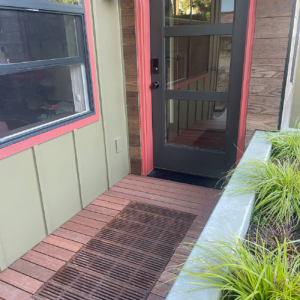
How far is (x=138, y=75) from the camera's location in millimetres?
3016

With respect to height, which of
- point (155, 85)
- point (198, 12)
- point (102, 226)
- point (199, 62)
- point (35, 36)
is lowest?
point (102, 226)

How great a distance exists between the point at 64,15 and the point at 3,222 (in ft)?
5.26

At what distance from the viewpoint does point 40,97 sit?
2129mm

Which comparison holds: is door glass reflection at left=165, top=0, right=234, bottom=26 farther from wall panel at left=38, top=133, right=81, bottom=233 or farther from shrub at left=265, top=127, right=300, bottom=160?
wall panel at left=38, top=133, right=81, bottom=233

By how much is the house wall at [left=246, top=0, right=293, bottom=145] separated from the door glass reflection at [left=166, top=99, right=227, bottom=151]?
34 centimetres

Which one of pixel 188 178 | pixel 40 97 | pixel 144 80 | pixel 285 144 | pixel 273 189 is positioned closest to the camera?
pixel 273 189

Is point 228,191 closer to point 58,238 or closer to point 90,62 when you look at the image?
point 58,238

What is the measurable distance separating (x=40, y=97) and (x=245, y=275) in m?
1.80

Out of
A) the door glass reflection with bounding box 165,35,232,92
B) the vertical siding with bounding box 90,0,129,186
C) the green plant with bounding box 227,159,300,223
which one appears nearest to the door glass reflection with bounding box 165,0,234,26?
the door glass reflection with bounding box 165,35,232,92

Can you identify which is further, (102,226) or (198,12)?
(198,12)

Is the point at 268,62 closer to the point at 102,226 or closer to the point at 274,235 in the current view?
the point at 274,235

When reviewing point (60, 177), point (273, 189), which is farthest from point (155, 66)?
point (273, 189)

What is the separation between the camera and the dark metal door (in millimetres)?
2699

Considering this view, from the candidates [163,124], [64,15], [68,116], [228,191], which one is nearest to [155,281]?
[228,191]
